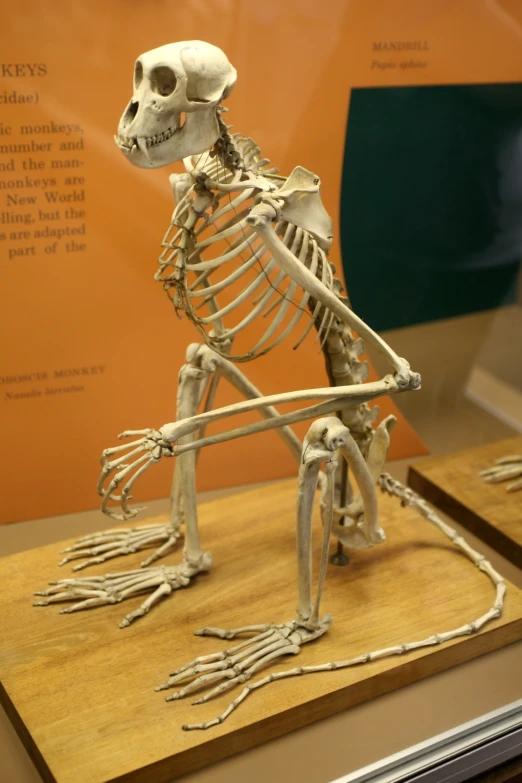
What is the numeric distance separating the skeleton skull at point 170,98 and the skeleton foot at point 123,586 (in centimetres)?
108

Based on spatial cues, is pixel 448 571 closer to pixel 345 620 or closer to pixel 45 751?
pixel 345 620

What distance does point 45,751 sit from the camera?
70.5 inches

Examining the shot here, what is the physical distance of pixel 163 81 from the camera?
1690 millimetres

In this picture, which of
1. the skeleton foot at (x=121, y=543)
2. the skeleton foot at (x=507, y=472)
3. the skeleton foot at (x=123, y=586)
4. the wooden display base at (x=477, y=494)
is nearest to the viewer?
the skeleton foot at (x=123, y=586)

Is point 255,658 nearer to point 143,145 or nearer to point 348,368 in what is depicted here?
point 348,368

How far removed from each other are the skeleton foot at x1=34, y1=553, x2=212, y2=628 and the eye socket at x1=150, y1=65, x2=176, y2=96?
119cm

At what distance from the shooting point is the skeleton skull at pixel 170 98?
166 cm

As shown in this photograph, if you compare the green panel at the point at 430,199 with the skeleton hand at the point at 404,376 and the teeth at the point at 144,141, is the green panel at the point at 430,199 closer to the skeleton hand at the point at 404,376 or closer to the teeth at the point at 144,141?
the skeleton hand at the point at 404,376

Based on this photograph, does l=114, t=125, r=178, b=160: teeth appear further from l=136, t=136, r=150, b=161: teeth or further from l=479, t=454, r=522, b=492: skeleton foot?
l=479, t=454, r=522, b=492: skeleton foot

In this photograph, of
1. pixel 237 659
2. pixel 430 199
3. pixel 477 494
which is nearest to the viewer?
pixel 237 659

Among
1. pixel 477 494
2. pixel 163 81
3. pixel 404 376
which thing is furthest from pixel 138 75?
pixel 477 494

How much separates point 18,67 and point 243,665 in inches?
62.5

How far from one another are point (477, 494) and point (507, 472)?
14 centimetres

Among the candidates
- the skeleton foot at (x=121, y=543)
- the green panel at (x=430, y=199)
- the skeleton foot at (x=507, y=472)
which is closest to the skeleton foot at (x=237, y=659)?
the skeleton foot at (x=121, y=543)
